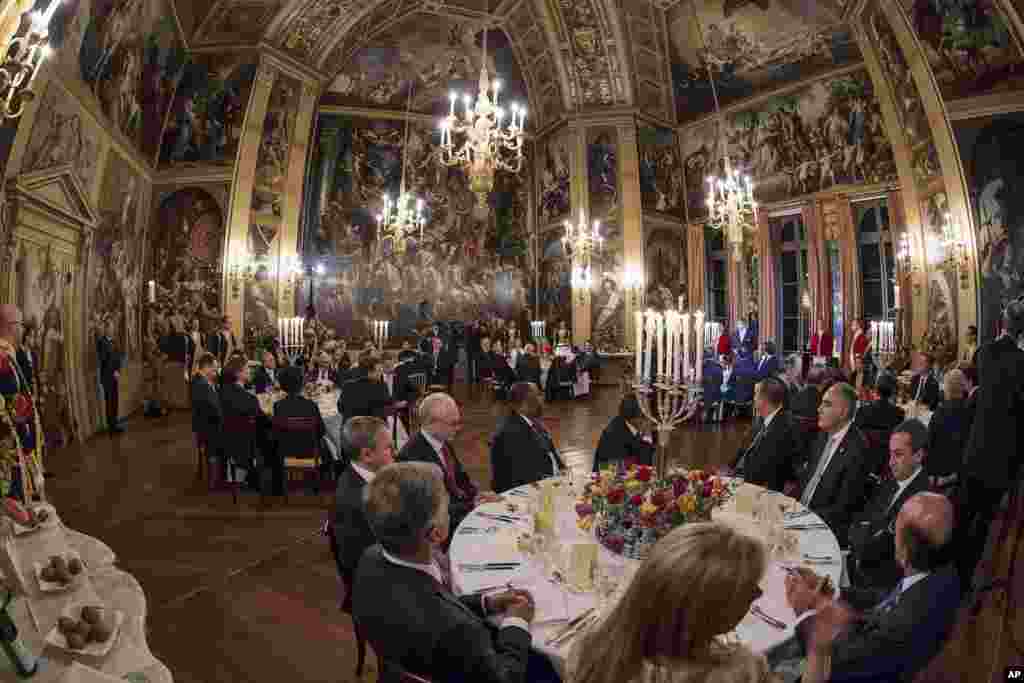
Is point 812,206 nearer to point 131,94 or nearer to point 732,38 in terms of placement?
point 732,38

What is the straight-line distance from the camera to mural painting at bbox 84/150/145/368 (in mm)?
9523

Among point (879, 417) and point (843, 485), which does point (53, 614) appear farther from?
point (879, 417)

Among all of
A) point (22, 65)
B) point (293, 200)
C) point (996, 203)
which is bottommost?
point (996, 203)

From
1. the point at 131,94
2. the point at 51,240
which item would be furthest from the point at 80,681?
the point at 131,94

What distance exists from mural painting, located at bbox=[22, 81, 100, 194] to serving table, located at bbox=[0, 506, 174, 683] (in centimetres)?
573

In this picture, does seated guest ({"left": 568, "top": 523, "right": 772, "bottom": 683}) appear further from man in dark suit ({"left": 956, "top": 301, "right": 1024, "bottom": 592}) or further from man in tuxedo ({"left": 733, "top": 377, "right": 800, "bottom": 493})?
man in tuxedo ({"left": 733, "top": 377, "right": 800, "bottom": 493})

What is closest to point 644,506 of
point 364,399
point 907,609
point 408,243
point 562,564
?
point 562,564

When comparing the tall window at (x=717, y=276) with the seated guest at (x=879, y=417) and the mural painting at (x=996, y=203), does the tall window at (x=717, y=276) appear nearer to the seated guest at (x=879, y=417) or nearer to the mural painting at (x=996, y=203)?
the mural painting at (x=996, y=203)

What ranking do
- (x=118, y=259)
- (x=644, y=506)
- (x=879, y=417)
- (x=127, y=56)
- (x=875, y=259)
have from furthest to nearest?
(x=875, y=259)
(x=118, y=259)
(x=127, y=56)
(x=879, y=417)
(x=644, y=506)

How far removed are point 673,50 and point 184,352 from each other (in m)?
12.9

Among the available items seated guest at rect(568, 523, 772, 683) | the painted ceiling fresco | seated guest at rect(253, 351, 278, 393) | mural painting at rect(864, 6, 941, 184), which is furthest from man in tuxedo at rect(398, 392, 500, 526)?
the painted ceiling fresco

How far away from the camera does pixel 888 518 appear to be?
3193mm

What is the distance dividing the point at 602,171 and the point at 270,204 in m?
8.09

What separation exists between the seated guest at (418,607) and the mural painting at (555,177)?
15360mm
